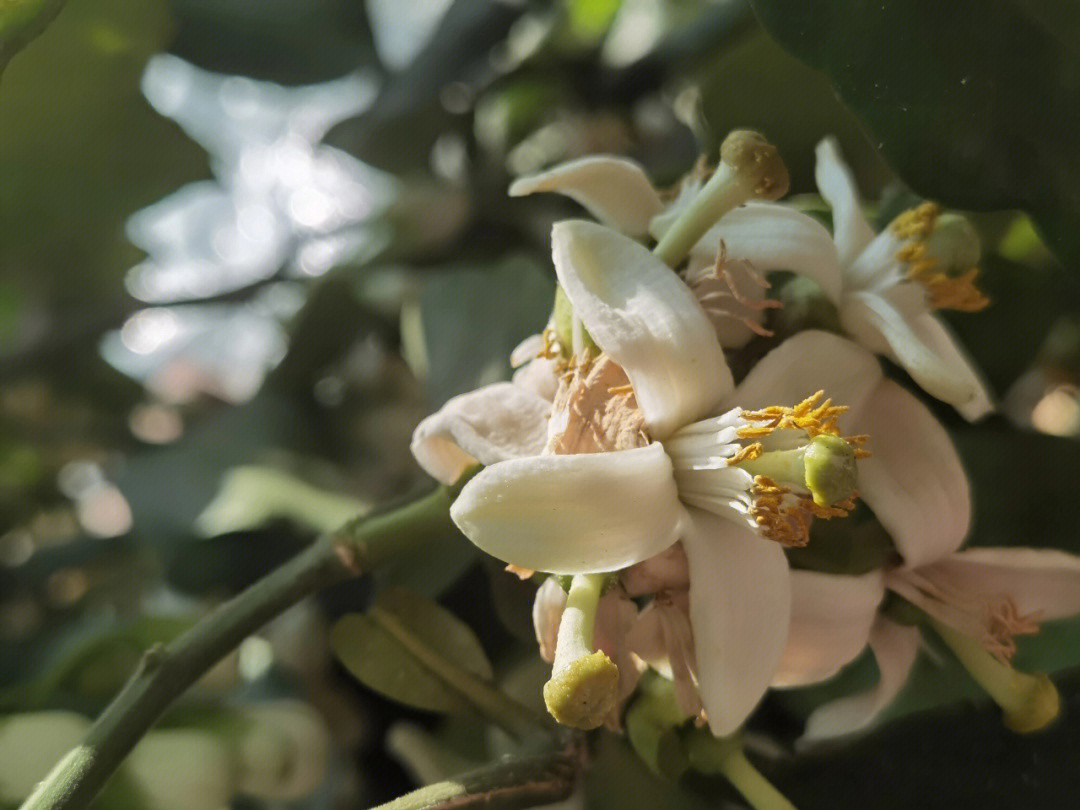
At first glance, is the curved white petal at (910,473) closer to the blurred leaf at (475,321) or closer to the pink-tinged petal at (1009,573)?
the pink-tinged petal at (1009,573)

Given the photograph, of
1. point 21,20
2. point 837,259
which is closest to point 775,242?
point 837,259

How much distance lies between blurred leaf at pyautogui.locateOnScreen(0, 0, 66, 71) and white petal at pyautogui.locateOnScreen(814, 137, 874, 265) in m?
0.26

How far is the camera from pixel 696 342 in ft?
0.88

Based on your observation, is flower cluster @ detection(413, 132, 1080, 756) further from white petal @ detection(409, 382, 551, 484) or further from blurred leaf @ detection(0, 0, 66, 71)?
blurred leaf @ detection(0, 0, 66, 71)

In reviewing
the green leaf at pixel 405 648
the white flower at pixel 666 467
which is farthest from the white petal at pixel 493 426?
the green leaf at pixel 405 648

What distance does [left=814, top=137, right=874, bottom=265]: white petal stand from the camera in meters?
0.33

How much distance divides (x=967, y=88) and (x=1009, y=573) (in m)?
0.15

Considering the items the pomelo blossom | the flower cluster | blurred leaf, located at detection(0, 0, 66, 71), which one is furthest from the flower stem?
blurred leaf, located at detection(0, 0, 66, 71)

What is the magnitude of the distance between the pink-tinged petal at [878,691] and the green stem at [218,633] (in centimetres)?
14

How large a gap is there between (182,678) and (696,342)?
177 mm

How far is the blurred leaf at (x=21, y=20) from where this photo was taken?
34 cm

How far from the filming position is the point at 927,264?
1.07 feet

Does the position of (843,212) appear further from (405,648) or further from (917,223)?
(405,648)

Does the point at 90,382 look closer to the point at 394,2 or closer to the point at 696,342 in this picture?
the point at 394,2
